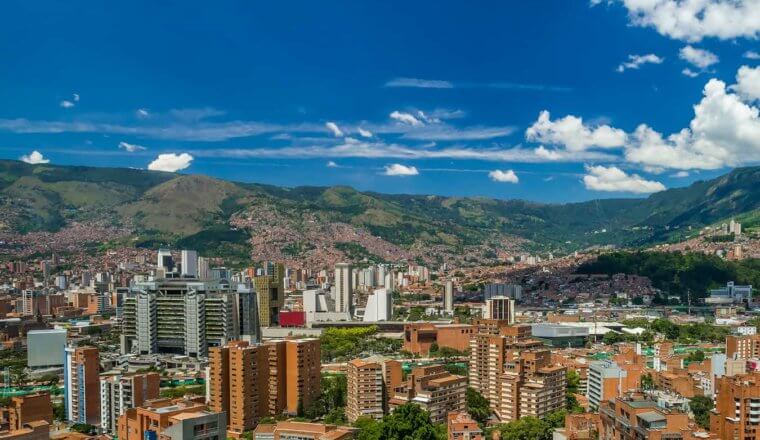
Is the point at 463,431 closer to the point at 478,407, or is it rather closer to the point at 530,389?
the point at 530,389

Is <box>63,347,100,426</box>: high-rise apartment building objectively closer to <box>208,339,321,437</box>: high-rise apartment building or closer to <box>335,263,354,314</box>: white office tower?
<box>208,339,321,437</box>: high-rise apartment building

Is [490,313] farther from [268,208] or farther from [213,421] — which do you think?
[268,208]

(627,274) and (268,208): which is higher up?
(268,208)

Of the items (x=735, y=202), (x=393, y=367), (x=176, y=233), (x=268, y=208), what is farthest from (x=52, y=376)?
(x=735, y=202)

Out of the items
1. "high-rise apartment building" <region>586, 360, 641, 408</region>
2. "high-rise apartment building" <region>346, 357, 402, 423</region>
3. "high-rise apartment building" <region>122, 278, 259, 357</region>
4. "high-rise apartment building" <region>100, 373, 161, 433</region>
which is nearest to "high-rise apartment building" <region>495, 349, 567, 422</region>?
"high-rise apartment building" <region>586, 360, 641, 408</region>

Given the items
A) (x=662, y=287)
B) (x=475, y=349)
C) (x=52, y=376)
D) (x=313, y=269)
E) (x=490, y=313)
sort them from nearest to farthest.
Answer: (x=475, y=349)
(x=52, y=376)
(x=490, y=313)
(x=662, y=287)
(x=313, y=269)

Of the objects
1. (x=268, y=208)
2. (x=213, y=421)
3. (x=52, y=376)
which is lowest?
(x=52, y=376)

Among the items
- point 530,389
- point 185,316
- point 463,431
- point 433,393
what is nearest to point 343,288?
point 185,316
